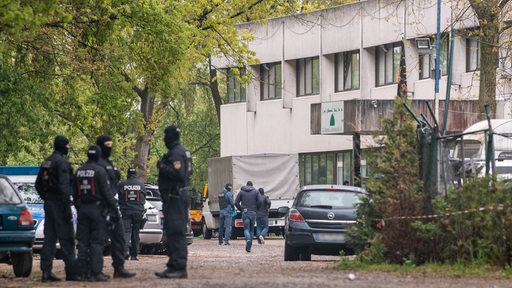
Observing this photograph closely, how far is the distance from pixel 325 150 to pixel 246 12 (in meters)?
14.1

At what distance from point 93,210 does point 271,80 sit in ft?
144

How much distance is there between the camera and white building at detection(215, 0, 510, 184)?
4916 cm

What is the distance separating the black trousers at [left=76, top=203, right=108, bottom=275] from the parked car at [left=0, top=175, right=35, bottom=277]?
1.70 m

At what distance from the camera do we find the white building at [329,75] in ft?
161

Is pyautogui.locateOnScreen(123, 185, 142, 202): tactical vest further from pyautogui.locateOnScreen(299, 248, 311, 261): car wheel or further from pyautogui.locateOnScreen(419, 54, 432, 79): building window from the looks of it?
pyautogui.locateOnScreen(419, 54, 432, 79): building window

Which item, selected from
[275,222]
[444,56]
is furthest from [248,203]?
[444,56]

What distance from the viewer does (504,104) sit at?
151 feet

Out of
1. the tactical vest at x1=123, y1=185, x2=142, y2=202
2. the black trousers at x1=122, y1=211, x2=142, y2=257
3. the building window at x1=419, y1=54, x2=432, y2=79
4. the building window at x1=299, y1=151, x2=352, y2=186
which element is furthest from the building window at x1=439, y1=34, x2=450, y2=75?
the tactical vest at x1=123, y1=185, x2=142, y2=202

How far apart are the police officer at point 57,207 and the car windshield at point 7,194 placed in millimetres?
1416

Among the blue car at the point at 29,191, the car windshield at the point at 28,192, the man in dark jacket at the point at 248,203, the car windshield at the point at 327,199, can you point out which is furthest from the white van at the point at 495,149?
the car windshield at the point at 28,192

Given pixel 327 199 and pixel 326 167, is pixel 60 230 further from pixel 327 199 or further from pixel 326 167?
pixel 326 167

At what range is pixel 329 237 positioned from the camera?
25.6 m

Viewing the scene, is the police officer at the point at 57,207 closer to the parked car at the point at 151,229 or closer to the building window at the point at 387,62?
the parked car at the point at 151,229

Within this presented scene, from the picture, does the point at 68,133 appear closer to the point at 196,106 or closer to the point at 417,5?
the point at 417,5
